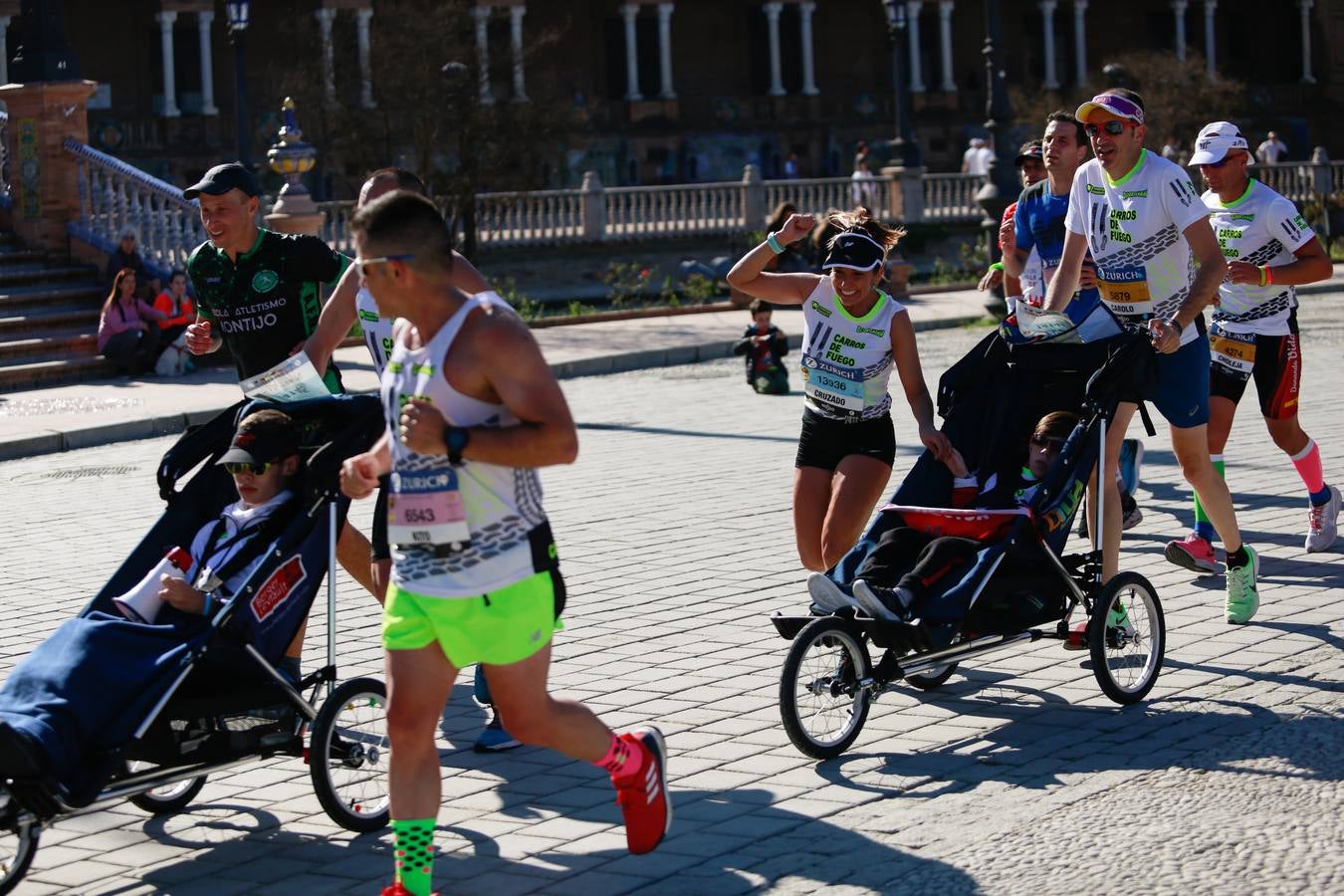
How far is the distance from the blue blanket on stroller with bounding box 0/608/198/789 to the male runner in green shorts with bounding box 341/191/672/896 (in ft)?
2.59

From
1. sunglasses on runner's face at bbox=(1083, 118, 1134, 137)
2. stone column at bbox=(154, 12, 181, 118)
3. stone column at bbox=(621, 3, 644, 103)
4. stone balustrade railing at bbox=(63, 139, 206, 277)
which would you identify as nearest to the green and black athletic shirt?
sunglasses on runner's face at bbox=(1083, 118, 1134, 137)

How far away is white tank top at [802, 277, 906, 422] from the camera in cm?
720

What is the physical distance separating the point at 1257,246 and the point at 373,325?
4.23 meters

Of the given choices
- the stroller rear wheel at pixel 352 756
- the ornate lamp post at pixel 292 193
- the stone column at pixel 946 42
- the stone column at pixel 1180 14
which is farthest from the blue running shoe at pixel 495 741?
the stone column at pixel 1180 14

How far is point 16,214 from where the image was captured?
22.7 meters

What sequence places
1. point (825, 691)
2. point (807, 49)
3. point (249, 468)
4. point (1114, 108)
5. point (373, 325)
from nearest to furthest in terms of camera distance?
point (249, 468), point (825, 691), point (373, 325), point (1114, 108), point (807, 49)

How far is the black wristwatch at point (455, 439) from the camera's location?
4555mm

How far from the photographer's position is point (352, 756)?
5.56 metres

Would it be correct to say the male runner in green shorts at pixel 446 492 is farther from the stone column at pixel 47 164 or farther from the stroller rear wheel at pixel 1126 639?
the stone column at pixel 47 164

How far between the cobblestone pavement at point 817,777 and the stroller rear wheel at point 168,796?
0.05 m

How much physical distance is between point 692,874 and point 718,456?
8.18m

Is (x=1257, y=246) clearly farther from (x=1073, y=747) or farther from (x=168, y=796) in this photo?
(x=168, y=796)

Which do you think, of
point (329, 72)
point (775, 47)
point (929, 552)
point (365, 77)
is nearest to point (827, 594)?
point (929, 552)

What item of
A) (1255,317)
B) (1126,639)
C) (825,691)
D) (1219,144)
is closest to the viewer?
(825,691)
